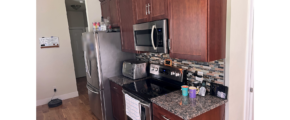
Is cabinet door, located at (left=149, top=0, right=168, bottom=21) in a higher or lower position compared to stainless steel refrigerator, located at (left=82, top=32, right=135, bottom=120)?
higher

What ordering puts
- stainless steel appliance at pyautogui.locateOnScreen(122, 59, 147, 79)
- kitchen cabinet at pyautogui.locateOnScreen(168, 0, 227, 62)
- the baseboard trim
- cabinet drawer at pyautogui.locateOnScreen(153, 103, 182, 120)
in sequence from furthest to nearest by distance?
the baseboard trim < stainless steel appliance at pyautogui.locateOnScreen(122, 59, 147, 79) < cabinet drawer at pyautogui.locateOnScreen(153, 103, 182, 120) < kitchen cabinet at pyautogui.locateOnScreen(168, 0, 227, 62)

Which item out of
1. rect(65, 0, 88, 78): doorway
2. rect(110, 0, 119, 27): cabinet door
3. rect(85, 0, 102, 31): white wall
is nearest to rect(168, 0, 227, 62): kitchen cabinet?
rect(110, 0, 119, 27): cabinet door

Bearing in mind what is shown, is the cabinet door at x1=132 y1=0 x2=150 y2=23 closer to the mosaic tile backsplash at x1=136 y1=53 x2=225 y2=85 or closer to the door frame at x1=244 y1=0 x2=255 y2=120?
the mosaic tile backsplash at x1=136 y1=53 x2=225 y2=85

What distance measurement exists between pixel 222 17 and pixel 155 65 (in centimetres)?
116

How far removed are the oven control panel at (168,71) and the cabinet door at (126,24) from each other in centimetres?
40

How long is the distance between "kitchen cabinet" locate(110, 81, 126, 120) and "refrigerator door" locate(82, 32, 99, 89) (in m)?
0.31

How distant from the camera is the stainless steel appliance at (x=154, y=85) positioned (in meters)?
1.77

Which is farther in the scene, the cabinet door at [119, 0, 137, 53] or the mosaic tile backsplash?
the cabinet door at [119, 0, 137, 53]

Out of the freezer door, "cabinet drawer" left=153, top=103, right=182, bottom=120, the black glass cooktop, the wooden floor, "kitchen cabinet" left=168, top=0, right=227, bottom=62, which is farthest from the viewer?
the wooden floor

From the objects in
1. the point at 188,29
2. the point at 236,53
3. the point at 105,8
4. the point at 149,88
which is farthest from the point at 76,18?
the point at 236,53

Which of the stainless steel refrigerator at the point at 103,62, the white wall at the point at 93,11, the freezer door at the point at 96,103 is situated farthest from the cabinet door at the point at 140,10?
the freezer door at the point at 96,103

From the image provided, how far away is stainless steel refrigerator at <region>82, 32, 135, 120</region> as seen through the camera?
2.50 m
